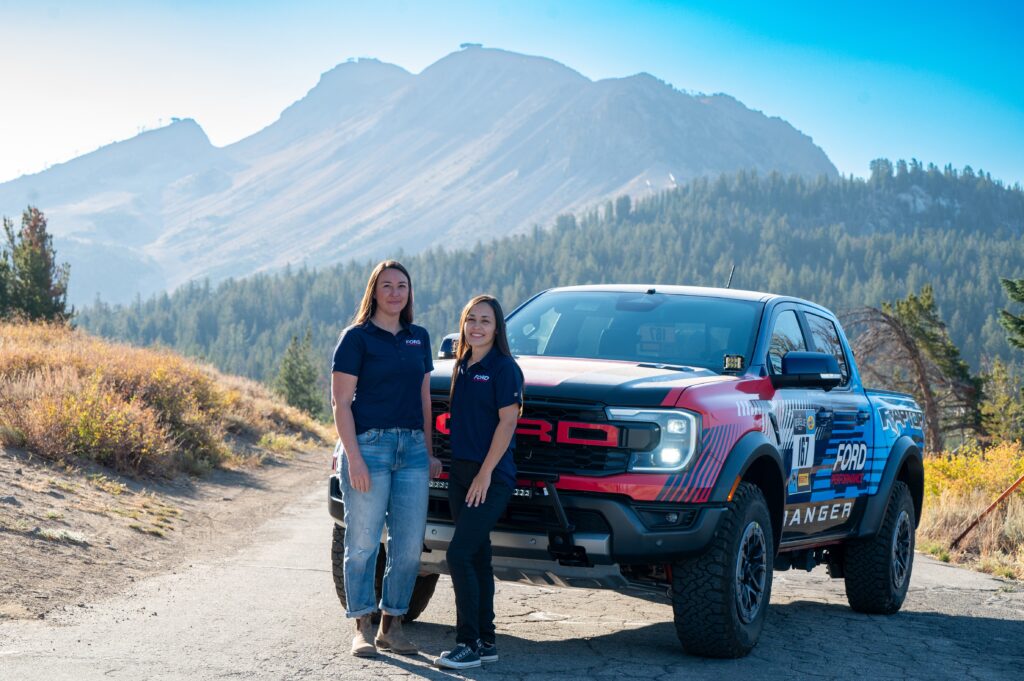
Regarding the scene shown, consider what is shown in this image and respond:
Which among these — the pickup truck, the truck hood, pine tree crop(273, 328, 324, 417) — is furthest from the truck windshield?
pine tree crop(273, 328, 324, 417)

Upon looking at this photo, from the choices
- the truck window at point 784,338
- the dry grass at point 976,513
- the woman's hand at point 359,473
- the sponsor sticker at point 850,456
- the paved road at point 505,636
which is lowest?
the dry grass at point 976,513

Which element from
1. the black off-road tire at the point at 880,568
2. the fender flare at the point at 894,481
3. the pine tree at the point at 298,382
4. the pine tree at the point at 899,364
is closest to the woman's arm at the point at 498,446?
the fender flare at the point at 894,481

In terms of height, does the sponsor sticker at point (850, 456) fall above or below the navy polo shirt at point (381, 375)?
below

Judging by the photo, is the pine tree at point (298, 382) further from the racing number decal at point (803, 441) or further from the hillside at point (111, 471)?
the racing number decal at point (803, 441)

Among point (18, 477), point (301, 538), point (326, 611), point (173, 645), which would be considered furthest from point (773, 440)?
point (18, 477)

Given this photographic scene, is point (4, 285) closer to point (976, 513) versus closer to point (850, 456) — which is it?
point (976, 513)

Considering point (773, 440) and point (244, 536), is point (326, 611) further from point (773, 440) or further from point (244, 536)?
point (244, 536)

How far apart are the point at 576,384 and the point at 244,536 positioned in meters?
6.48

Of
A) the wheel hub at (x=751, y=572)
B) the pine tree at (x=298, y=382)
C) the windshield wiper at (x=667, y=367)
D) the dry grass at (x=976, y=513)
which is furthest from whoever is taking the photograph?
the pine tree at (x=298, y=382)

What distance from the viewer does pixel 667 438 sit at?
227 inches

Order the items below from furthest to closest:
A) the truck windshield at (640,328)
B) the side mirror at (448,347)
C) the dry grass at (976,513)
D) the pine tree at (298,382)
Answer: the pine tree at (298,382) → the dry grass at (976,513) → the side mirror at (448,347) → the truck windshield at (640,328)

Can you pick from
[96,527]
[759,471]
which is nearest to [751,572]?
[759,471]

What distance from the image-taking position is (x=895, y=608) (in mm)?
8367

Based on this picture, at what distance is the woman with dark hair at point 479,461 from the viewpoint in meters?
5.55
